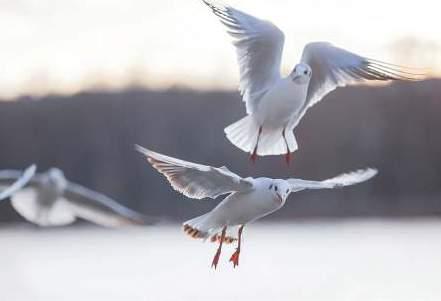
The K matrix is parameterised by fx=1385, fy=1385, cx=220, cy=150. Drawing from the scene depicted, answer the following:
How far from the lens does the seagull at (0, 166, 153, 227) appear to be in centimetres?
577

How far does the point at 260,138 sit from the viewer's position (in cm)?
414

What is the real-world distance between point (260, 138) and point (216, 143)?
29.2 feet

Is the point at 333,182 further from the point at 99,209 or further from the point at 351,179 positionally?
the point at 99,209

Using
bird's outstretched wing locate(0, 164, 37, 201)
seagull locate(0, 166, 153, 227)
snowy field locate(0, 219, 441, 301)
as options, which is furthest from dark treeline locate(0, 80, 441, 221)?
bird's outstretched wing locate(0, 164, 37, 201)

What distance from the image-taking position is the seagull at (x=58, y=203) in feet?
18.9

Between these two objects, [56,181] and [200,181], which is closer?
[200,181]

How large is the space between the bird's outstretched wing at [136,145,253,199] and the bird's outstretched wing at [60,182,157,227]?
57.5 inches

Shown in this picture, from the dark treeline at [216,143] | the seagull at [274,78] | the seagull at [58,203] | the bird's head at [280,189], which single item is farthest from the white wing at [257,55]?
the dark treeline at [216,143]

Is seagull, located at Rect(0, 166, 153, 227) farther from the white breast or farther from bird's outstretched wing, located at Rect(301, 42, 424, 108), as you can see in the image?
the white breast

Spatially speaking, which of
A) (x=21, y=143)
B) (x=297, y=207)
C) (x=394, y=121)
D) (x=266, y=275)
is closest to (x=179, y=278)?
(x=266, y=275)

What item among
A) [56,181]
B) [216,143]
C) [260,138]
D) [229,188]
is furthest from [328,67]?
[216,143]

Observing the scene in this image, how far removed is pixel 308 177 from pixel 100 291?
4608 millimetres

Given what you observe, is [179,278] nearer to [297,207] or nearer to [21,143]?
[297,207]

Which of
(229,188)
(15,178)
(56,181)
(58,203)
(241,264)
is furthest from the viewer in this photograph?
(241,264)
